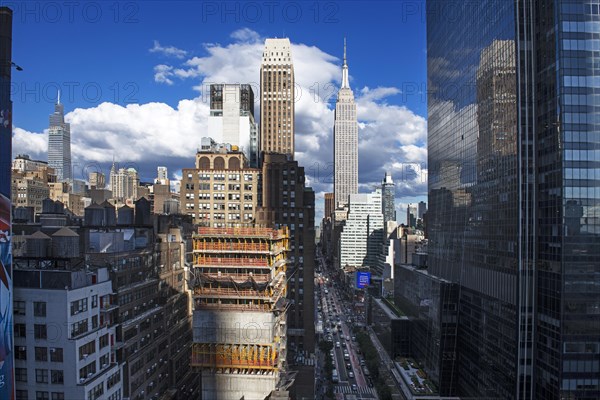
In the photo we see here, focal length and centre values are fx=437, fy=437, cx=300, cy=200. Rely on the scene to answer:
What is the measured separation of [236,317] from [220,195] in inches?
1545

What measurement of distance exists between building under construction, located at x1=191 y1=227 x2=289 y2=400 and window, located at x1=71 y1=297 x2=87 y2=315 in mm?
9344

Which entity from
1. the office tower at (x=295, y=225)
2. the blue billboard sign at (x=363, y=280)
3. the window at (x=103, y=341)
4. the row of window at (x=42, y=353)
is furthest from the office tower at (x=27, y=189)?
the blue billboard sign at (x=363, y=280)

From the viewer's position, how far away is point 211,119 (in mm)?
95312

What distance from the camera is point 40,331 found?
96.5 feet

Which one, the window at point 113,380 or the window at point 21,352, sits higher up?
the window at point 21,352

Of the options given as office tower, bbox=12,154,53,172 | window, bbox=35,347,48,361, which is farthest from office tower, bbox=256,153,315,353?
office tower, bbox=12,154,53,172

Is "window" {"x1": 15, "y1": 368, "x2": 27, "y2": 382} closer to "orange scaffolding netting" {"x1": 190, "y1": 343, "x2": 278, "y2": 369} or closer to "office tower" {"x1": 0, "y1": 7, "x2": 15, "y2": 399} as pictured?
"office tower" {"x1": 0, "y1": 7, "x2": 15, "y2": 399}

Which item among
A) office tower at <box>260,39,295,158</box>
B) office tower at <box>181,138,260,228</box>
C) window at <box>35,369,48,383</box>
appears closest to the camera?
window at <box>35,369,48,383</box>

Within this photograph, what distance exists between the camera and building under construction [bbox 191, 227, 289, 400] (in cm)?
3784

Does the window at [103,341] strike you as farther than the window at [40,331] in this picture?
Yes

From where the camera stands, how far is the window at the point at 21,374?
29766mm

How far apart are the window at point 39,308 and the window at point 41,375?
384 cm

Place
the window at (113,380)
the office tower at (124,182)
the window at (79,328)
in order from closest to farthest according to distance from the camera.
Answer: the window at (79,328), the window at (113,380), the office tower at (124,182)

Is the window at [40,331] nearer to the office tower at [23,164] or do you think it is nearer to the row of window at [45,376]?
the row of window at [45,376]
